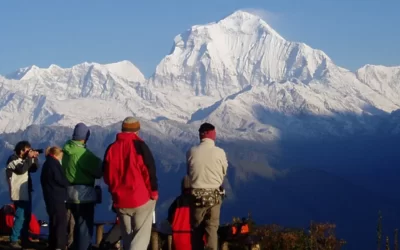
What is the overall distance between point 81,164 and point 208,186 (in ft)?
6.66

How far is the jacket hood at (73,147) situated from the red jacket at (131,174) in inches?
48.8

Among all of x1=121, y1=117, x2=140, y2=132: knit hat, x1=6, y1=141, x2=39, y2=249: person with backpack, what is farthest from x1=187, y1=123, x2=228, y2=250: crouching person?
x1=6, y1=141, x2=39, y2=249: person with backpack

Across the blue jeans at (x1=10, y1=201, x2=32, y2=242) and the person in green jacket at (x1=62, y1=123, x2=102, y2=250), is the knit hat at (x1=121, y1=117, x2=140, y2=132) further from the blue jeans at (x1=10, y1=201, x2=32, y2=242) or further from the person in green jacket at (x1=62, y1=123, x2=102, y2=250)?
the blue jeans at (x1=10, y1=201, x2=32, y2=242)

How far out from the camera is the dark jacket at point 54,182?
533 inches

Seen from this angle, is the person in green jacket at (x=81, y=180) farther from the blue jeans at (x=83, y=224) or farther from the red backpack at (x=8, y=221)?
the red backpack at (x=8, y=221)

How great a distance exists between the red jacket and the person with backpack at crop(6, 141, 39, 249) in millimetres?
3418

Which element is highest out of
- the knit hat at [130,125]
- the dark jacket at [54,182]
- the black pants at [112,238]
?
the knit hat at [130,125]

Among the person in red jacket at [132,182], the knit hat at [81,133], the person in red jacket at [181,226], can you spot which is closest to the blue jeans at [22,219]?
the knit hat at [81,133]

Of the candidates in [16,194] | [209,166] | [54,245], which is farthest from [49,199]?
[209,166]

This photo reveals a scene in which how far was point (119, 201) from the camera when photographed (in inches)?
471

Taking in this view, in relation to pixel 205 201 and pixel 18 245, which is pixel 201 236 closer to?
pixel 205 201

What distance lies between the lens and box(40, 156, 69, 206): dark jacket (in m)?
13.5

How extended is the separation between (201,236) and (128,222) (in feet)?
4.48

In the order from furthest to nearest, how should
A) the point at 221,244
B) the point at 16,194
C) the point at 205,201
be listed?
1. the point at 16,194
2. the point at 221,244
3. the point at 205,201
